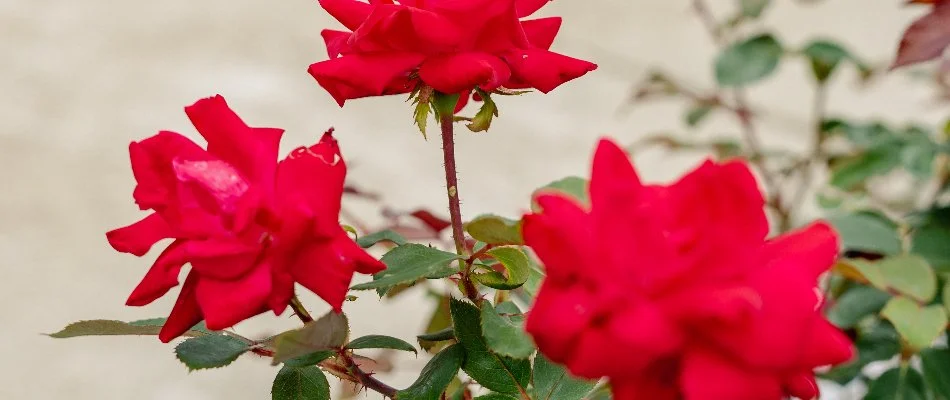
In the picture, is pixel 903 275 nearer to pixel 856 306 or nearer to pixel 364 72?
pixel 856 306

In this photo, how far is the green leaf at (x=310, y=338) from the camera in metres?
0.26

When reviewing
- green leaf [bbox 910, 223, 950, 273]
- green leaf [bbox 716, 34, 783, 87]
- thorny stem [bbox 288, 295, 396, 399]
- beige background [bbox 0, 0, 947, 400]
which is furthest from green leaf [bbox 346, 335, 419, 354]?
beige background [bbox 0, 0, 947, 400]

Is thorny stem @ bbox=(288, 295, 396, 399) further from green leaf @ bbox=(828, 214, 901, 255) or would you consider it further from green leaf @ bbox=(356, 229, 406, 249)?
green leaf @ bbox=(828, 214, 901, 255)

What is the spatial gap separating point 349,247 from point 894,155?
51 centimetres

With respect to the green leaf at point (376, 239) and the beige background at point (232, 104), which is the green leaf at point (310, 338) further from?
the beige background at point (232, 104)

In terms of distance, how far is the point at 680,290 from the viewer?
0.22m

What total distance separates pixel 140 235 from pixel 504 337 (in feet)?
0.36

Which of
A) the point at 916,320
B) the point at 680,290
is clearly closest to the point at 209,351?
the point at 680,290

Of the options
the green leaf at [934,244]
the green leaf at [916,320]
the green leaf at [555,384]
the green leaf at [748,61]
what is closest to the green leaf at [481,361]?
the green leaf at [555,384]

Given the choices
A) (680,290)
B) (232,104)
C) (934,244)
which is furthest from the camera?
(232,104)

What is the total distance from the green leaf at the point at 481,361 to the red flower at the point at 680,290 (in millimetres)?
83

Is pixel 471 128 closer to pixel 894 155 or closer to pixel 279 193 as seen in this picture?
pixel 279 193

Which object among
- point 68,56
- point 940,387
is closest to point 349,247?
point 940,387

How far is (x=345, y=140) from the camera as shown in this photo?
1.60 metres
